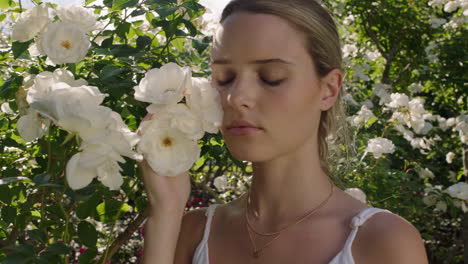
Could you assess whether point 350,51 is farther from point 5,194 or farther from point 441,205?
point 5,194

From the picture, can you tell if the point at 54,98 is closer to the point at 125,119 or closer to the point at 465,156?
the point at 125,119

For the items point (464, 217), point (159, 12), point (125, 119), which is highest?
point (159, 12)

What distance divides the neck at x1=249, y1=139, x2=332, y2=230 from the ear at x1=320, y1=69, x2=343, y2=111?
5.1 inches

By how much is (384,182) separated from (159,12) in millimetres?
2145

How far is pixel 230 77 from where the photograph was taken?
1512 mm

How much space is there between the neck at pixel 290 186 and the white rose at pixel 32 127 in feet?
2.07

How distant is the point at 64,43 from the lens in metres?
1.37

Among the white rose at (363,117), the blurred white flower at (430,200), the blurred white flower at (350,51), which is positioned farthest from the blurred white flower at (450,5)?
the white rose at (363,117)

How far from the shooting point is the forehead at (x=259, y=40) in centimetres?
147

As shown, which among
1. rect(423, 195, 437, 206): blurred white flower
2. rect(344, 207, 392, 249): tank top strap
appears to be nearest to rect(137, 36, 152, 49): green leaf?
rect(344, 207, 392, 249): tank top strap

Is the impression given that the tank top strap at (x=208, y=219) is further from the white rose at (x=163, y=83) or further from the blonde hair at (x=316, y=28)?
the white rose at (x=163, y=83)

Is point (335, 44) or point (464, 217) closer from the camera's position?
point (335, 44)

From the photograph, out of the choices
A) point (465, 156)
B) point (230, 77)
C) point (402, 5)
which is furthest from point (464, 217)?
point (230, 77)

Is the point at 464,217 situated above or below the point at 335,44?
below
